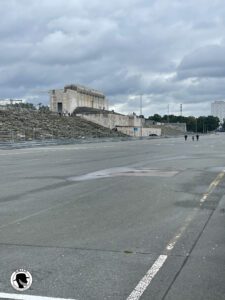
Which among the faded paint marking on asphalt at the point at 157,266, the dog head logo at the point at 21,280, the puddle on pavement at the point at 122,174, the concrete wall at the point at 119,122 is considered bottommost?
the puddle on pavement at the point at 122,174

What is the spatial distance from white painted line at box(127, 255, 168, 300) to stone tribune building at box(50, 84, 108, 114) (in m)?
108

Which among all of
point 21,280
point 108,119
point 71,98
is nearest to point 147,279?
point 21,280

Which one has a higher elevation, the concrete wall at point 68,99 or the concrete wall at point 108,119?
the concrete wall at point 68,99

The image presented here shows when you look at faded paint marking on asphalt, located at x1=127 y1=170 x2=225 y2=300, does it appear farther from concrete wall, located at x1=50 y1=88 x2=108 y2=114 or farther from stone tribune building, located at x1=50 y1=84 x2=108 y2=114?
concrete wall, located at x1=50 y1=88 x2=108 y2=114

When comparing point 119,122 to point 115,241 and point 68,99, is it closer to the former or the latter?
point 68,99

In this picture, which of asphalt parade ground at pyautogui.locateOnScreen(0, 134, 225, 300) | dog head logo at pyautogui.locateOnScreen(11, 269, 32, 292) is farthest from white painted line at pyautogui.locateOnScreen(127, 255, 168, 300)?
dog head logo at pyautogui.locateOnScreen(11, 269, 32, 292)

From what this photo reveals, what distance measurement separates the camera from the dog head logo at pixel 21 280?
4.84 m

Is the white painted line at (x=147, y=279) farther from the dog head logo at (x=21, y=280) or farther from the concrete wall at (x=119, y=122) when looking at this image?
the concrete wall at (x=119, y=122)

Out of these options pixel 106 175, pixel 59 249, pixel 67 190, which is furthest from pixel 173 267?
pixel 106 175

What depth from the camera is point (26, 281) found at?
4934 millimetres

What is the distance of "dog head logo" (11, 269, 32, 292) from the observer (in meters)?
4.84

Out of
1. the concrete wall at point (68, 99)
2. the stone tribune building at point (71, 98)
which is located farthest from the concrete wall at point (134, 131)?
the stone tribune building at point (71, 98)

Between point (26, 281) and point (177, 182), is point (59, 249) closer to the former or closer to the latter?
point (26, 281)

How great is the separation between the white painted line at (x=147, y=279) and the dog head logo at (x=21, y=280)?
109 cm
